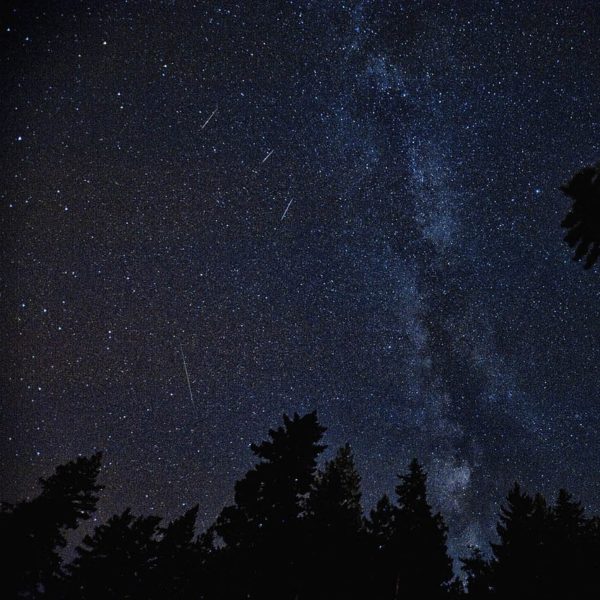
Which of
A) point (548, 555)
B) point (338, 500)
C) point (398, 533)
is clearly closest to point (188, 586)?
point (338, 500)

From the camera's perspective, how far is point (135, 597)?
15.2 m

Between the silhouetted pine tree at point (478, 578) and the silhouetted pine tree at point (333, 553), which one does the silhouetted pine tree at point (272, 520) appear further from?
A: the silhouetted pine tree at point (478, 578)

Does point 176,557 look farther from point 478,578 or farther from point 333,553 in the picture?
point 478,578

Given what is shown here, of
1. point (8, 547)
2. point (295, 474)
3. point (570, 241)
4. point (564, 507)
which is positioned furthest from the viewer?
point (564, 507)

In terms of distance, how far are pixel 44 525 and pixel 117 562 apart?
333 centimetres

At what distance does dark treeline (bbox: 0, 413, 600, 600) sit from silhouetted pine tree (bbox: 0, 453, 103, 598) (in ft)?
0.13

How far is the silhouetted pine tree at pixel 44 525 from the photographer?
1492 centimetres

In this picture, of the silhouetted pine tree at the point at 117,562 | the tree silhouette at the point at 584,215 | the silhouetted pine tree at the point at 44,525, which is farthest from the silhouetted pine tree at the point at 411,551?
the tree silhouette at the point at 584,215

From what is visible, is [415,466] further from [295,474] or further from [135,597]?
[135,597]

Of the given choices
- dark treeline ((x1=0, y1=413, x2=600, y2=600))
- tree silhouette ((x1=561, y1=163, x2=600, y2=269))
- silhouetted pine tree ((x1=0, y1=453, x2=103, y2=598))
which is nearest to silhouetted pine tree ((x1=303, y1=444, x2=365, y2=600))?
dark treeline ((x1=0, y1=413, x2=600, y2=600))

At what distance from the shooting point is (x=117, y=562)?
52.7 ft

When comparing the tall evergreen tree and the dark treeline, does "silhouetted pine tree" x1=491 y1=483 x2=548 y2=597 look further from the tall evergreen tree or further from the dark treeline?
the tall evergreen tree

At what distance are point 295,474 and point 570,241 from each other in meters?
11.1

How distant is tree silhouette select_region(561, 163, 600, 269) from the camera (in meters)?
2.93
